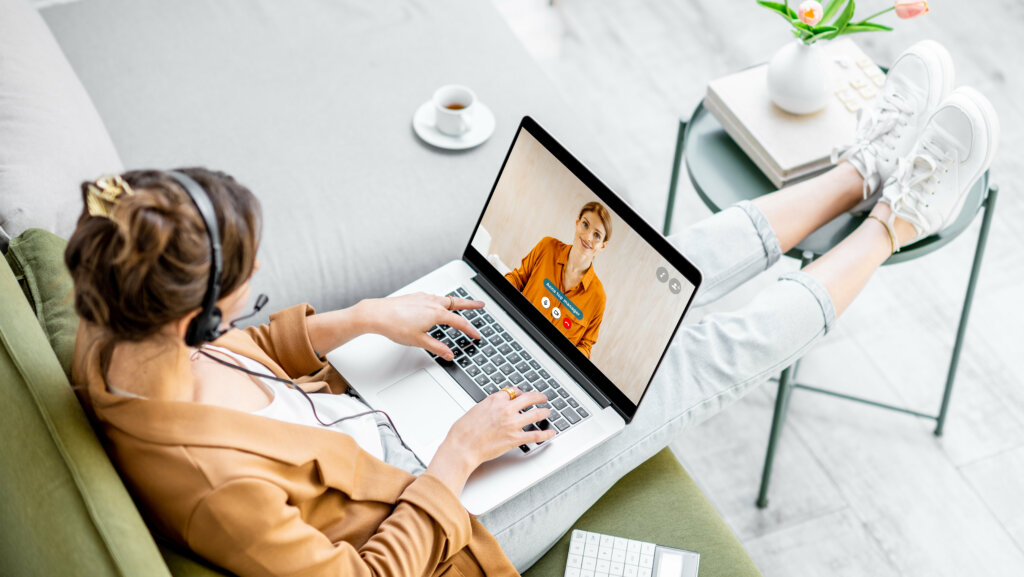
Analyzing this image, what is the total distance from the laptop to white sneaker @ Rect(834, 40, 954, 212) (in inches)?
23.6

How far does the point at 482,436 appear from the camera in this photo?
1197 mm

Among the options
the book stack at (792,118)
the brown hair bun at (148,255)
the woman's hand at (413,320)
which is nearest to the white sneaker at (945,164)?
the book stack at (792,118)

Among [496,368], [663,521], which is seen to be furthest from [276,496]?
[663,521]

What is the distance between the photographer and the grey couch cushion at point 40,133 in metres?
1.35

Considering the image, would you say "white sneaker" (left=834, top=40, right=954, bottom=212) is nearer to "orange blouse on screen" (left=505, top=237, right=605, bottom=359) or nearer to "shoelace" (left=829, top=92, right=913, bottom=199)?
"shoelace" (left=829, top=92, right=913, bottom=199)

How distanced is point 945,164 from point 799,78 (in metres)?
0.30

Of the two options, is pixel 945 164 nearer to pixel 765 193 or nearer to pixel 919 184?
pixel 919 184

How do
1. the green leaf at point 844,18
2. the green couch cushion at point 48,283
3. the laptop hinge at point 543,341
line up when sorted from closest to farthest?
the green couch cushion at point 48,283 → the laptop hinge at point 543,341 → the green leaf at point 844,18

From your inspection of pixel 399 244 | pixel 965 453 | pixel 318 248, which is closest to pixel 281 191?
pixel 318 248

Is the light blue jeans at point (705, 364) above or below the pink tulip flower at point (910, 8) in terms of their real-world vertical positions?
below

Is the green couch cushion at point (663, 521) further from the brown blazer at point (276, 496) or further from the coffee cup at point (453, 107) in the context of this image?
the coffee cup at point (453, 107)

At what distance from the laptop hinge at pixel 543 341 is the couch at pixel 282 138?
0.51 feet

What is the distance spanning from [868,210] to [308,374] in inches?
41.5

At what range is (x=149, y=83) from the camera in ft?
5.99
